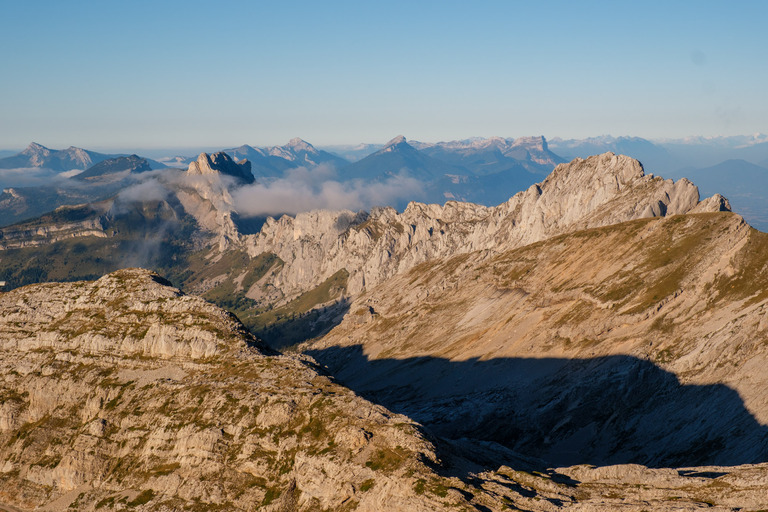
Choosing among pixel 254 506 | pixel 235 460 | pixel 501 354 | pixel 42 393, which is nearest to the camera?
pixel 254 506

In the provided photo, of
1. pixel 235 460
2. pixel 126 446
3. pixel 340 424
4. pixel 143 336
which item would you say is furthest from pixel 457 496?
pixel 143 336

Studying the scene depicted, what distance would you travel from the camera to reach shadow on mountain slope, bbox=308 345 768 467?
387 feet

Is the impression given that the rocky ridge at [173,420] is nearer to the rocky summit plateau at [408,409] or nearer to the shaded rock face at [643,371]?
the rocky summit plateau at [408,409]

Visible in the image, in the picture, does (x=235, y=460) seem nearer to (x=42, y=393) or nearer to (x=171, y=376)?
(x=171, y=376)

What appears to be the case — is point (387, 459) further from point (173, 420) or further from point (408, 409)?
point (408, 409)

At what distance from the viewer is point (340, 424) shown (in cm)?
8794

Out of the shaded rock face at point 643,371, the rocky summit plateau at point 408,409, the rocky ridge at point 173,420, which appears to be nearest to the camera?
the rocky summit plateau at point 408,409

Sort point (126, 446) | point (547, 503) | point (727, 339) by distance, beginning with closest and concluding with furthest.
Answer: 1. point (547, 503)
2. point (126, 446)
3. point (727, 339)

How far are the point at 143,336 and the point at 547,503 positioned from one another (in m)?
88.2

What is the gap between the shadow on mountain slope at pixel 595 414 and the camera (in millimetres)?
117812

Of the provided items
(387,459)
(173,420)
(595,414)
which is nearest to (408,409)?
(595,414)

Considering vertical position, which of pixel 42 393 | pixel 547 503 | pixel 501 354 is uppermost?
pixel 547 503

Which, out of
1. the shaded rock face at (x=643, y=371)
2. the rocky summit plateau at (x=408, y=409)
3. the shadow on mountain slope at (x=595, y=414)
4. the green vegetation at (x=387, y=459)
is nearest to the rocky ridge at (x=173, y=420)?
the green vegetation at (x=387, y=459)

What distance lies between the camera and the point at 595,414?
146250 millimetres
